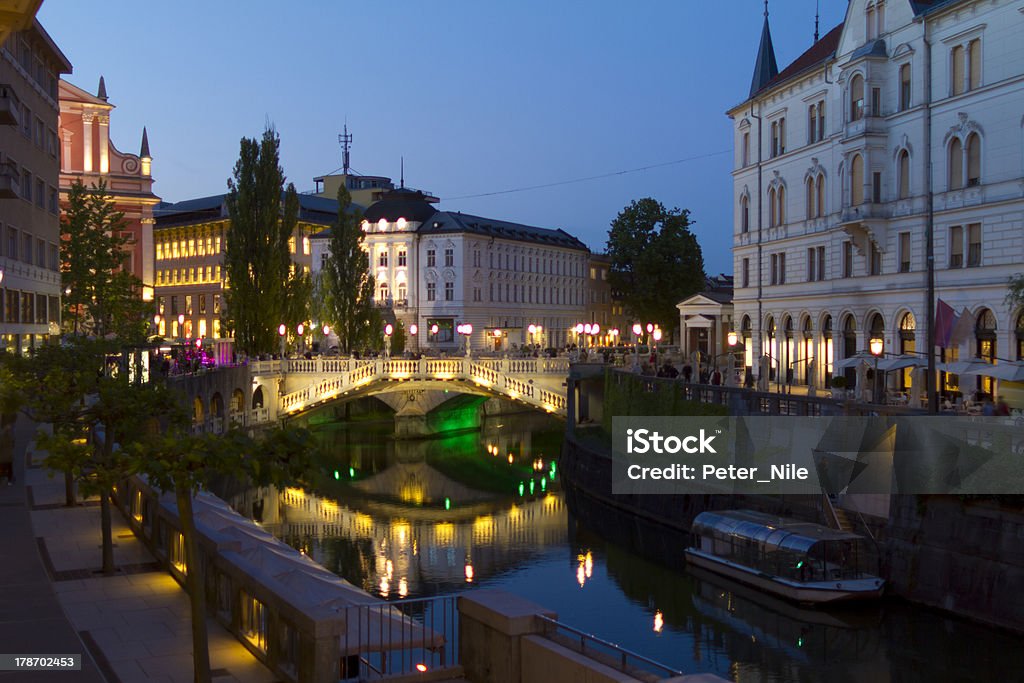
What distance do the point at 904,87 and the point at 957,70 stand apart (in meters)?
3.67

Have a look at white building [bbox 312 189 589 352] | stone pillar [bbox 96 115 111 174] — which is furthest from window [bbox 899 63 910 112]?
white building [bbox 312 189 589 352]

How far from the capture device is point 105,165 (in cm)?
7550

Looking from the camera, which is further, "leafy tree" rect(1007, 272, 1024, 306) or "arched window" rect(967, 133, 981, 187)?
"arched window" rect(967, 133, 981, 187)

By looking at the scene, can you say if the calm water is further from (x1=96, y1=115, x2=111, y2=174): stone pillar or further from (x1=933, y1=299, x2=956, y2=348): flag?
(x1=96, y1=115, x2=111, y2=174): stone pillar

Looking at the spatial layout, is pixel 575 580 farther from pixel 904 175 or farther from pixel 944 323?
pixel 904 175

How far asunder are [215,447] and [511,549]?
28962 millimetres

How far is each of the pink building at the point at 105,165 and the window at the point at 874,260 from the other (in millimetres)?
42240

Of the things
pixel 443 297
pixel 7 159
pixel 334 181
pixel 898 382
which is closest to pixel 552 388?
pixel 898 382

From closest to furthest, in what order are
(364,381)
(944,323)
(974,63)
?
(944,323) < (974,63) < (364,381)

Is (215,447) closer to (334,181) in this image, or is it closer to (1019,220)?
(1019,220)

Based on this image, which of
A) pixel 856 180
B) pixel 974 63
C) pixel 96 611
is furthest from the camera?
pixel 856 180

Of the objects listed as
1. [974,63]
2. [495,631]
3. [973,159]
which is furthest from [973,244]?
[495,631]

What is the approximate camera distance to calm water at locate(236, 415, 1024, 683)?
2603 centimetres

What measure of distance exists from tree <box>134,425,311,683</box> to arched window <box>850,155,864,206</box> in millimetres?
43676
